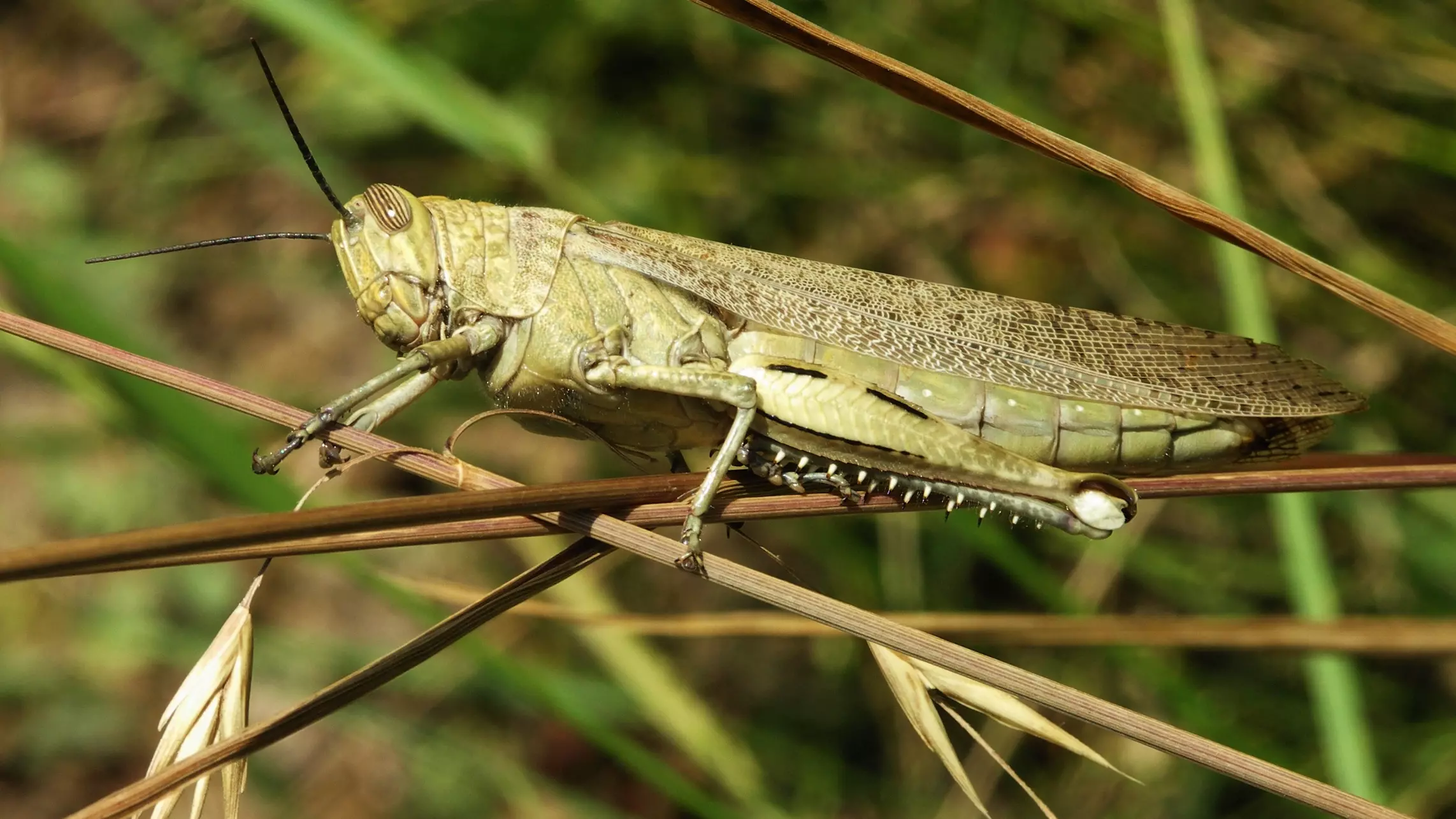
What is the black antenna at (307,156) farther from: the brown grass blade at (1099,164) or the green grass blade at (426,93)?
the brown grass blade at (1099,164)

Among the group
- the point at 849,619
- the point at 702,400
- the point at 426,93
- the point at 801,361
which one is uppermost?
the point at 426,93

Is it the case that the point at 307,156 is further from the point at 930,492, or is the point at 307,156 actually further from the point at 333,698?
the point at 930,492

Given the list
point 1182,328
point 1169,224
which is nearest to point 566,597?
point 1182,328

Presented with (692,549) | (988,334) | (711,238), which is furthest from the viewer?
(711,238)

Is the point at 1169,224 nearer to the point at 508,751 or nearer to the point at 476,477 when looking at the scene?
the point at 476,477

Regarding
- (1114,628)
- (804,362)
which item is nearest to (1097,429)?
(1114,628)

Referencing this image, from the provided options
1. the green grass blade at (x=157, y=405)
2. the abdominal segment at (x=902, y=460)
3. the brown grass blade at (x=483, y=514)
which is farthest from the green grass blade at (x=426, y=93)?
the brown grass blade at (x=483, y=514)
